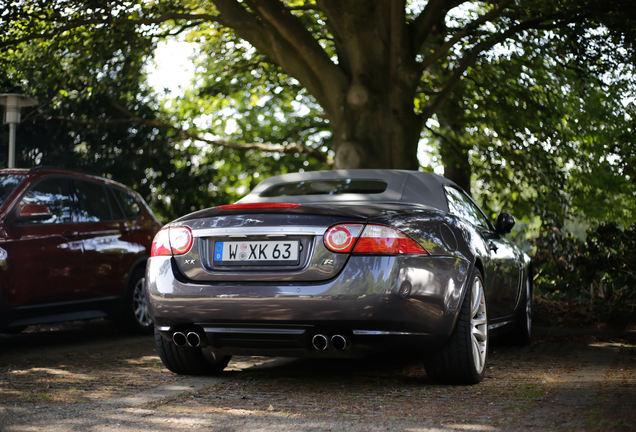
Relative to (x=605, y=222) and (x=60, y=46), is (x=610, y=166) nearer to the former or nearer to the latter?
(x=605, y=222)

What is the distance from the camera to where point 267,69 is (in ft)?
52.1

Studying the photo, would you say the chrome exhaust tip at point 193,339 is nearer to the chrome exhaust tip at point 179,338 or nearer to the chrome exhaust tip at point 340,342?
the chrome exhaust tip at point 179,338

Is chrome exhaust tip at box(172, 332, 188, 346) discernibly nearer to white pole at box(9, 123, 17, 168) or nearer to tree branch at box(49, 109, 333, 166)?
white pole at box(9, 123, 17, 168)

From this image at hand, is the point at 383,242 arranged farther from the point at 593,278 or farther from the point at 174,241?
the point at 593,278

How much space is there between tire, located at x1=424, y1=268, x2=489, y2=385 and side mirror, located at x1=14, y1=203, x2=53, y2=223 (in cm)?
368

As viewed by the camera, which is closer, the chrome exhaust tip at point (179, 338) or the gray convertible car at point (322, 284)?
the gray convertible car at point (322, 284)

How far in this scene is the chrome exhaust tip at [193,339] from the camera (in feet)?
13.5

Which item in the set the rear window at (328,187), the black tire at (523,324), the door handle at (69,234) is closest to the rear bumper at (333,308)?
the rear window at (328,187)

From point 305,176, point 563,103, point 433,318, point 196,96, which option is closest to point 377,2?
point 305,176

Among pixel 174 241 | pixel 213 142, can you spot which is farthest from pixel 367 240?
pixel 213 142

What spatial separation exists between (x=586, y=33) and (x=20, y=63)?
8.68 m

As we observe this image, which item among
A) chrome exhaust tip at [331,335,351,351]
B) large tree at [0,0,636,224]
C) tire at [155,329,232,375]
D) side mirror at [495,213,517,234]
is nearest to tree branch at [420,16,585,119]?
large tree at [0,0,636,224]

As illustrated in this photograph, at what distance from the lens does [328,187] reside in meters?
5.36

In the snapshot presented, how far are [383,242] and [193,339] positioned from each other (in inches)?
51.8
